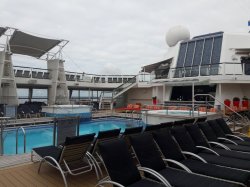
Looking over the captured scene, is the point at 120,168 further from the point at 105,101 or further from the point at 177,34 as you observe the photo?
the point at 177,34

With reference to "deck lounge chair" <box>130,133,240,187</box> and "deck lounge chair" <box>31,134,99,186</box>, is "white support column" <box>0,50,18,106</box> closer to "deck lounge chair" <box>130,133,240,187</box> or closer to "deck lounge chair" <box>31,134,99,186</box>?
"deck lounge chair" <box>31,134,99,186</box>

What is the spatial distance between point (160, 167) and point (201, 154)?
1.19 m

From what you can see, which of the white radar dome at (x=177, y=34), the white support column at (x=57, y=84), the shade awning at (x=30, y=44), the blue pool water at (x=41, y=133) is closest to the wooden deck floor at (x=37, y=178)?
the blue pool water at (x=41, y=133)

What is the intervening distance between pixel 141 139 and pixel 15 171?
7.95 feet

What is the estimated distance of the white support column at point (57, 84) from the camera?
19.3 metres

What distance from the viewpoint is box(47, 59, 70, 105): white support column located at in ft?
63.3

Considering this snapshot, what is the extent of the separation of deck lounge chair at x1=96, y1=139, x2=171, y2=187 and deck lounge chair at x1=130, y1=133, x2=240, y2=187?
194 millimetres

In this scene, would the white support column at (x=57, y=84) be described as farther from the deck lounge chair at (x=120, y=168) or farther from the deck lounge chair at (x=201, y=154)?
the deck lounge chair at (x=120, y=168)

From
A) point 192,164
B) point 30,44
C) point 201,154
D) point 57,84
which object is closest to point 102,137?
point 192,164

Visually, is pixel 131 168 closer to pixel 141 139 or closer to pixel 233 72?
pixel 141 139

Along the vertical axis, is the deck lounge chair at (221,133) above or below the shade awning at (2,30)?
below

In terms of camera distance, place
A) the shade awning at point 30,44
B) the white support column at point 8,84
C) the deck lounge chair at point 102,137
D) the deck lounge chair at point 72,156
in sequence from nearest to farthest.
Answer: the deck lounge chair at point 72,156
the deck lounge chair at point 102,137
the white support column at point 8,84
the shade awning at point 30,44

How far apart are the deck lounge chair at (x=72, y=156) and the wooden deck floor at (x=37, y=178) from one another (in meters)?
0.13

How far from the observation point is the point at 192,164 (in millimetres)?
3541
